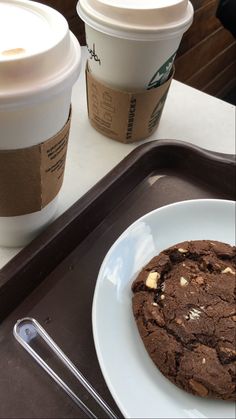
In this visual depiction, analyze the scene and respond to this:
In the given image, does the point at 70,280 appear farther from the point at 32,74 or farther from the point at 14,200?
the point at 32,74

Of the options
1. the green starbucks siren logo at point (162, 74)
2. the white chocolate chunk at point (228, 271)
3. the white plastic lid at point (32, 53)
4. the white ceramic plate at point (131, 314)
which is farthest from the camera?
the green starbucks siren logo at point (162, 74)

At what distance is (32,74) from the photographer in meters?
0.45

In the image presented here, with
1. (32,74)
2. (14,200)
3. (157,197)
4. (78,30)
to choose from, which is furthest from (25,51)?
(78,30)

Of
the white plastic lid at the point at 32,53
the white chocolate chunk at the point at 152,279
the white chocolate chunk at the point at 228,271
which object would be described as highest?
the white plastic lid at the point at 32,53

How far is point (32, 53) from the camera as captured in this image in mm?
446

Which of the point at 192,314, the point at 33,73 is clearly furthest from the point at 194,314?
the point at 33,73

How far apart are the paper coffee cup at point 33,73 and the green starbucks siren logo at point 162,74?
267 mm

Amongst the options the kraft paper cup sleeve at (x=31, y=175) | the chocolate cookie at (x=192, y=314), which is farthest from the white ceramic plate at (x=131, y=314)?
the kraft paper cup sleeve at (x=31, y=175)

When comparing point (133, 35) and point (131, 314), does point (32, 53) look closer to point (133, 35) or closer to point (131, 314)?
point (133, 35)

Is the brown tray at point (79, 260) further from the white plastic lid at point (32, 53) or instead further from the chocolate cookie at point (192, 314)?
the white plastic lid at point (32, 53)

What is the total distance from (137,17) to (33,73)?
29 cm

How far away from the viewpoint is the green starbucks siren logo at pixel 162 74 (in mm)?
752

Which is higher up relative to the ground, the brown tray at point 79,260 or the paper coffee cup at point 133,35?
the paper coffee cup at point 133,35

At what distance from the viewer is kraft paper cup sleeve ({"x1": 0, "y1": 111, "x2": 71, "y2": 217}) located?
0.51 metres
